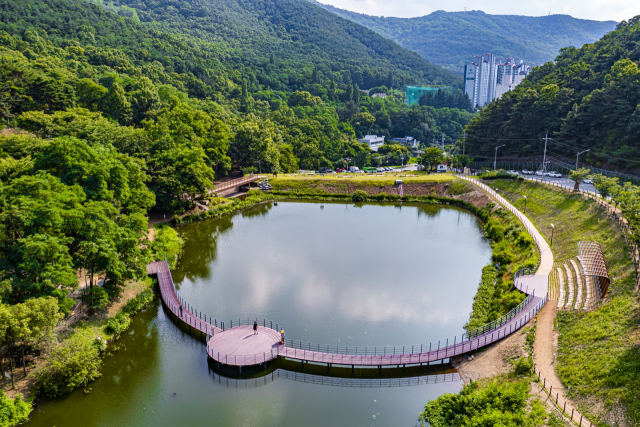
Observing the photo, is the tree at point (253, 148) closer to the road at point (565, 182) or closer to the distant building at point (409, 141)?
the road at point (565, 182)

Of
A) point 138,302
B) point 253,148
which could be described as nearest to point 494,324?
point 138,302

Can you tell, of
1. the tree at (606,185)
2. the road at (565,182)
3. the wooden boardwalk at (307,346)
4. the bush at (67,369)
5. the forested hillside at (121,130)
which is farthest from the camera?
the road at (565,182)

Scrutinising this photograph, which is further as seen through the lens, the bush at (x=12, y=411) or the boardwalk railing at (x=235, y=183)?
the boardwalk railing at (x=235, y=183)

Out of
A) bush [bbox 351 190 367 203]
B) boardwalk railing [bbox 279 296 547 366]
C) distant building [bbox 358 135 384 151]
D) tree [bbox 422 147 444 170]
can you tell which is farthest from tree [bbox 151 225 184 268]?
distant building [bbox 358 135 384 151]

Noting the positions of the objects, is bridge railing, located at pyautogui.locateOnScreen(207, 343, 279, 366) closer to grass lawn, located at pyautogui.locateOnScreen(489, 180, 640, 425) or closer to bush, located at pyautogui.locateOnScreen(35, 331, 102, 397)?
bush, located at pyautogui.locateOnScreen(35, 331, 102, 397)

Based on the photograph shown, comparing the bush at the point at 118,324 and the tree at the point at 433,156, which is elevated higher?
the tree at the point at 433,156

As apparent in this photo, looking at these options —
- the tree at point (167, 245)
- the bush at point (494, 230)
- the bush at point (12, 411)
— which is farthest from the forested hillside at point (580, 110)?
the bush at point (12, 411)

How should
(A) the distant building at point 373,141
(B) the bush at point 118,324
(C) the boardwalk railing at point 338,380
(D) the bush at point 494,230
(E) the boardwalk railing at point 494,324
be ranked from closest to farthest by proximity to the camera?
(C) the boardwalk railing at point 338,380 → (E) the boardwalk railing at point 494,324 → (B) the bush at point 118,324 → (D) the bush at point 494,230 → (A) the distant building at point 373,141
